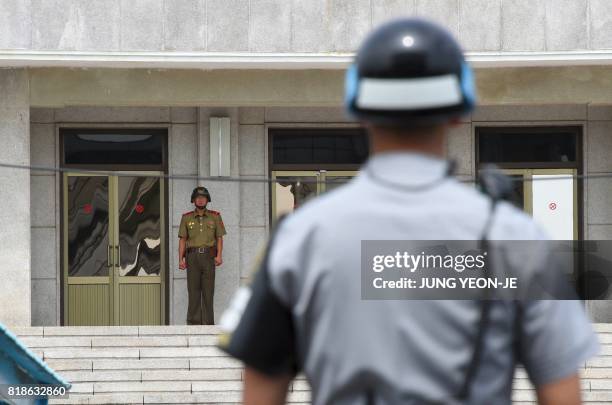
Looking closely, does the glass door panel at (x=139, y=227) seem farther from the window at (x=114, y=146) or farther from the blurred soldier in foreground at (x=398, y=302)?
the blurred soldier in foreground at (x=398, y=302)

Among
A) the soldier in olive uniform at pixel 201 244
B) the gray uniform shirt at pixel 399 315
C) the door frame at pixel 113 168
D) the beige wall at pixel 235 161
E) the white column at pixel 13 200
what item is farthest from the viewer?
the door frame at pixel 113 168

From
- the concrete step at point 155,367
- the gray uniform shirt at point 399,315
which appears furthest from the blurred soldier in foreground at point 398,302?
the concrete step at point 155,367

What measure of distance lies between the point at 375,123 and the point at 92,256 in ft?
55.8

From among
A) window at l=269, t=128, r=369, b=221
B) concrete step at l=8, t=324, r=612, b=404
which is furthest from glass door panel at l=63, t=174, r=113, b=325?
concrete step at l=8, t=324, r=612, b=404

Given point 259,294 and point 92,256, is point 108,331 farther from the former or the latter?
point 259,294

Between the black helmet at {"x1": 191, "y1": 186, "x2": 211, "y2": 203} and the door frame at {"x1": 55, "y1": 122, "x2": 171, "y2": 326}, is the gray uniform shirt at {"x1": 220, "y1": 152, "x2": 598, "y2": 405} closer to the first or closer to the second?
the black helmet at {"x1": 191, "y1": 186, "x2": 211, "y2": 203}

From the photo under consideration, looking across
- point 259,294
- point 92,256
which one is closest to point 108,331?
point 92,256

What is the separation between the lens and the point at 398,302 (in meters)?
2.04

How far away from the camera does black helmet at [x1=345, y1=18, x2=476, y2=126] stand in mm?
2076

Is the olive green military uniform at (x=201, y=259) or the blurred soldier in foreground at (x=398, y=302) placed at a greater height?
the blurred soldier in foreground at (x=398, y=302)

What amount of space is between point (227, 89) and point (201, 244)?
6.71ft

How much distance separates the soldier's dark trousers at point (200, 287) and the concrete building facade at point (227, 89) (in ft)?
1.08

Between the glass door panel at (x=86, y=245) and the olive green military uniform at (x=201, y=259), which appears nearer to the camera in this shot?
the olive green military uniform at (x=201, y=259)

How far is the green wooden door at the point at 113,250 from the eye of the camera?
18.8 metres
